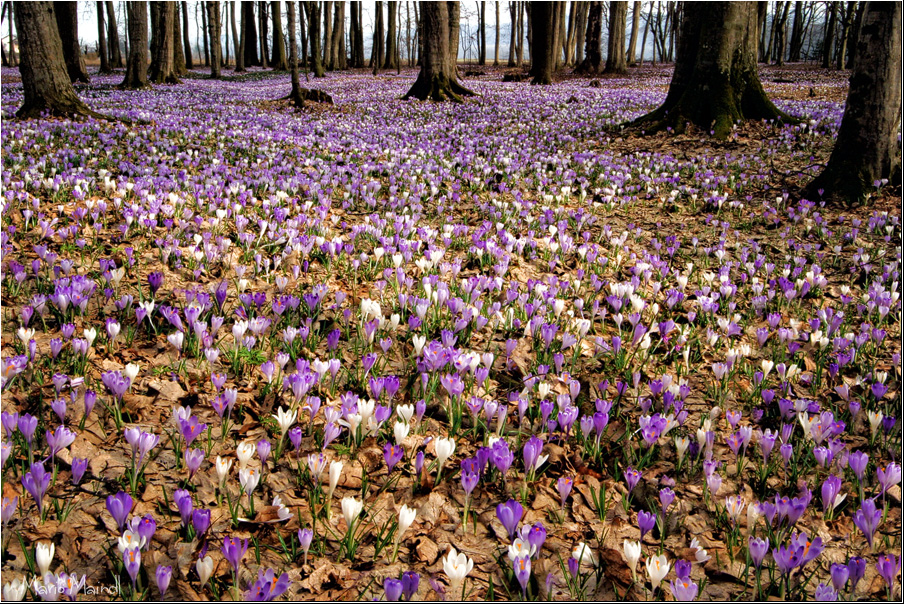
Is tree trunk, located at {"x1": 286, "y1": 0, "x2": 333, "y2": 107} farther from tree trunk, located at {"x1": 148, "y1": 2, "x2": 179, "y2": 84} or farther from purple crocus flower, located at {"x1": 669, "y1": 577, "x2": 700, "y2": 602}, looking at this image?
purple crocus flower, located at {"x1": 669, "y1": 577, "x2": 700, "y2": 602}

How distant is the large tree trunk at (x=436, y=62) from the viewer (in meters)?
16.1

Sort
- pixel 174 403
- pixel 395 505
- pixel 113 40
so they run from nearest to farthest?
pixel 395 505, pixel 174 403, pixel 113 40

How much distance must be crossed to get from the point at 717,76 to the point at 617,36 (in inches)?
845

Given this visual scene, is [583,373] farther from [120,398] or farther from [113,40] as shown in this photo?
[113,40]

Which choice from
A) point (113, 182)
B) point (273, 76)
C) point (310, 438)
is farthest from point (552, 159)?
point (273, 76)

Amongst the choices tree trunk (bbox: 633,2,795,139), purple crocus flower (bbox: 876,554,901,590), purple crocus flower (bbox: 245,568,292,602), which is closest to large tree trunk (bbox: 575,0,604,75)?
tree trunk (bbox: 633,2,795,139)

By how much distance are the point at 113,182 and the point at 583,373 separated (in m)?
4.77

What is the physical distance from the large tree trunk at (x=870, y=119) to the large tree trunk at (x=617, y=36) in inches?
968

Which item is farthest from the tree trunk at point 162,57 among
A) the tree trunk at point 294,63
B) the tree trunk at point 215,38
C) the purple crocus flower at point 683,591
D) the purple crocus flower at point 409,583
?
the purple crocus flower at point 683,591

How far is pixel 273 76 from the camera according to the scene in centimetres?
3159

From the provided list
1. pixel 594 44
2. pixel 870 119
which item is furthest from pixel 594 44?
pixel 870 119

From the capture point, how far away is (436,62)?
16688mm

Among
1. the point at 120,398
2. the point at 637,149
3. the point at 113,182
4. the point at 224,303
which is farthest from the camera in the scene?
the point at 637,149

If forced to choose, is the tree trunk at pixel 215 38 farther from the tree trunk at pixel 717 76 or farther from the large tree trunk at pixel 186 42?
the tree trunk at pixel 717 76
